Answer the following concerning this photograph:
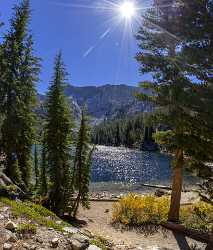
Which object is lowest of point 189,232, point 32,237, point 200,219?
point 189,232

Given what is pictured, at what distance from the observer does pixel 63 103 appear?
2197cm

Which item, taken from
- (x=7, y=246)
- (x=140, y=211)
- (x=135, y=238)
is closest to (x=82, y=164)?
(x=140, y=211)

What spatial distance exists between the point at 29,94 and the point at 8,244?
17658 millimetres

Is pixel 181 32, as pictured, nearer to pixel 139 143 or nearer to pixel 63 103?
pixel 63 103

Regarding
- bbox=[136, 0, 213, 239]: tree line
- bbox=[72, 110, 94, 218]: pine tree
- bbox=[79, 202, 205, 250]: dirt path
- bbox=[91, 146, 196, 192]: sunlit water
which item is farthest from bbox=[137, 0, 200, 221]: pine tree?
bbox=[91, 146, 196, 192]: sunlit water

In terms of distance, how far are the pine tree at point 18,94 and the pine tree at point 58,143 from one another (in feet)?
6.91

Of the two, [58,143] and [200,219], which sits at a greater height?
[58,143]

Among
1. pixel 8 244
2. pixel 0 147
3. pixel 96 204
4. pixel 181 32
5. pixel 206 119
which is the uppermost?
pixel 181 32

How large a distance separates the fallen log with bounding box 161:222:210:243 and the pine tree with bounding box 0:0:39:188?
944 centimetres

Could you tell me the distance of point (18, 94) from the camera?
22.5 m

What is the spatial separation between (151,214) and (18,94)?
11.1m

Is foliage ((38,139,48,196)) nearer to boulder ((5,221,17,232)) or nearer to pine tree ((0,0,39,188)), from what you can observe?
pine tree ((0,0,39,188))

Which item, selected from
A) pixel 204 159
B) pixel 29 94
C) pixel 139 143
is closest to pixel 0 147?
pixel 29 94

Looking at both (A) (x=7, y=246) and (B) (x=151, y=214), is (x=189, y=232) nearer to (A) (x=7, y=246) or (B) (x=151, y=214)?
(B) (x=151, y=214)
